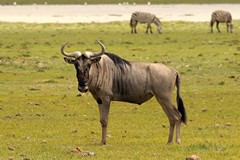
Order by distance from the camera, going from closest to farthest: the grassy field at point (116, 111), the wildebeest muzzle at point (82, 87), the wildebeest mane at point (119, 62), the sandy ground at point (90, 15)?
the grassy field at point (116, 111), the wildebeest muzzle at point (82, 87), the wildebeest mane at point (119, 62), the sandy ground at point (90, 15)

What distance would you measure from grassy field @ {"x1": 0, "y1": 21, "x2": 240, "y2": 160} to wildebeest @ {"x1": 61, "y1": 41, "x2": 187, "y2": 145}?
1.83 feet

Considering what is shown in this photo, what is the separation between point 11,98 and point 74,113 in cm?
333

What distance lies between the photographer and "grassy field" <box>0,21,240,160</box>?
1248 cm

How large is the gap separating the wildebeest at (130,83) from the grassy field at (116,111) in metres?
0.56

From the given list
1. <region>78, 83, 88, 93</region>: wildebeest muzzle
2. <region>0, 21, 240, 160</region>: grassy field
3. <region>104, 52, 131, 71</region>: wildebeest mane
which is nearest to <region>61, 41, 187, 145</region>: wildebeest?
<region>104, 52, 131, 71</region>: wildebeest mane

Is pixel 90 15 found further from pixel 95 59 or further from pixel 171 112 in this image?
pixel 95 59

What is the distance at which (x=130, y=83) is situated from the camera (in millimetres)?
13758

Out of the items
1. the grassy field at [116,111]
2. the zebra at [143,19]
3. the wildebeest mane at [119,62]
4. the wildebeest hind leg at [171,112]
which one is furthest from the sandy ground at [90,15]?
the wildebeest hind leg at [171,112]

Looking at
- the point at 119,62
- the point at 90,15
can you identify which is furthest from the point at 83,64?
the point at 90,15

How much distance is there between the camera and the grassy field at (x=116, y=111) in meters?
12.5

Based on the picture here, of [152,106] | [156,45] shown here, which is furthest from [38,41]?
[152,106]

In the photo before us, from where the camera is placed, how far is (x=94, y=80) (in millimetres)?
13547

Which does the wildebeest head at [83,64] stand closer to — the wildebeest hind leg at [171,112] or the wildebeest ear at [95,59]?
the wildebeest ear at [95,59]

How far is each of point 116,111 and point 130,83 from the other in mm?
4612
